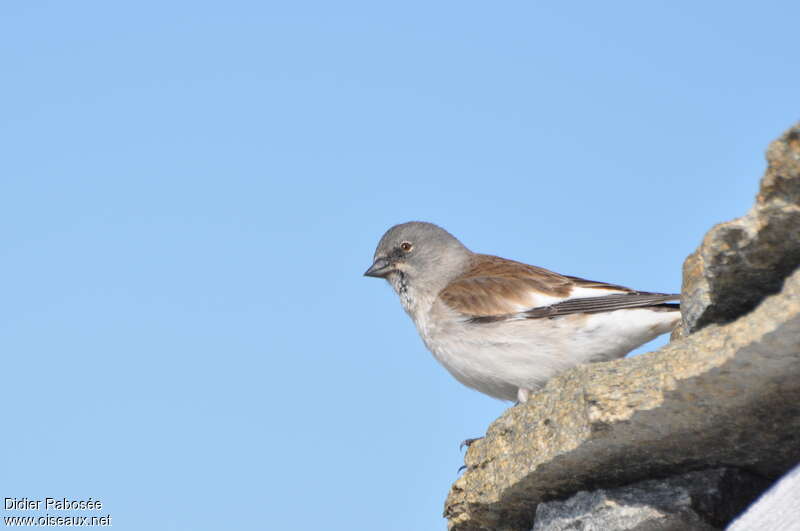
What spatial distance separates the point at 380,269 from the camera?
9.02 m

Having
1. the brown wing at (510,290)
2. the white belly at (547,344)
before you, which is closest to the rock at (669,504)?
the white belly at (547,344)

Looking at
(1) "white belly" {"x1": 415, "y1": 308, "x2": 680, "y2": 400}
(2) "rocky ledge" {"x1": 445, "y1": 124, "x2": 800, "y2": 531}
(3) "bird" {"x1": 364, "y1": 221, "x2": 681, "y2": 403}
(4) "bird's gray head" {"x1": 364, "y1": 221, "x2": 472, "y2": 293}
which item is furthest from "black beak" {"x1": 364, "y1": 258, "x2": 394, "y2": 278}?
(2) "rocky ledge" {"x1": 445, "y1": 124, "x2": 800, "y2": 531}

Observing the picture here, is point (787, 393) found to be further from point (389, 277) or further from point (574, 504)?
point (389, 277)

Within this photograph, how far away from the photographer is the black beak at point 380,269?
→ 353 inches

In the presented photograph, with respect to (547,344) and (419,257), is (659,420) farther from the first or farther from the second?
(419,257)

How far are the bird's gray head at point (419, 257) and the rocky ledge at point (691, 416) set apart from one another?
14.6 feet

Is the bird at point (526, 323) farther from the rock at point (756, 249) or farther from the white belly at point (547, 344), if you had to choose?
the rock at point (756, 249)

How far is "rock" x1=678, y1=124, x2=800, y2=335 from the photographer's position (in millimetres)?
2668

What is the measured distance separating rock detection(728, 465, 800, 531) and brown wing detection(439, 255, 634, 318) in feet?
14.9

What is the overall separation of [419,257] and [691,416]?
18.7ft

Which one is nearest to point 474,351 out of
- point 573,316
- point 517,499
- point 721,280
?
point 573,316

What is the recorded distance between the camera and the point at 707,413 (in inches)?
123

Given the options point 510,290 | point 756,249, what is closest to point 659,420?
point 756,249

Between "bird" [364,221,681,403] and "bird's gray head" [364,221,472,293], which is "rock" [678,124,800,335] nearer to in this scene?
"bird" [364,221,681,403]
